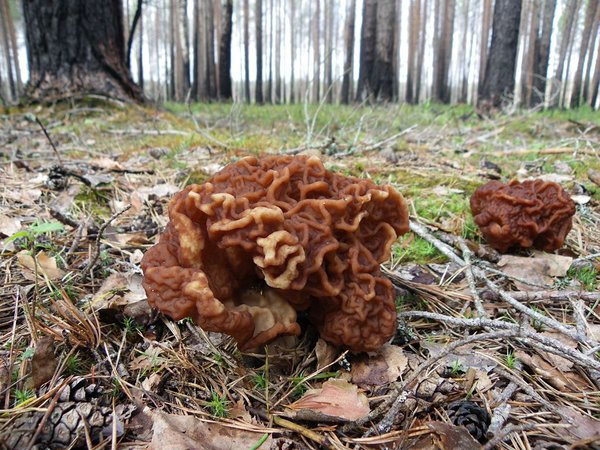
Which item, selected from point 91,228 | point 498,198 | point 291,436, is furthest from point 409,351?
point 91,228

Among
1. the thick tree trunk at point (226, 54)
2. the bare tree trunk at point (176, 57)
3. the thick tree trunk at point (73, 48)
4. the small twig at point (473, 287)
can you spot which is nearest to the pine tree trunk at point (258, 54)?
the bare tree trunk at point (176, 57)

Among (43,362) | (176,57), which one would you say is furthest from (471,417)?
(176,57)

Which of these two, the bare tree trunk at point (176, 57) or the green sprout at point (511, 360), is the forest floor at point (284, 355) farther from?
the bare tree trunk at point (176, 57)

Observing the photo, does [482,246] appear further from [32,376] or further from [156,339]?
[32,376]

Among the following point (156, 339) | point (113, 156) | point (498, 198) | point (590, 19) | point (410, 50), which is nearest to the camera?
→ point (156, 339)

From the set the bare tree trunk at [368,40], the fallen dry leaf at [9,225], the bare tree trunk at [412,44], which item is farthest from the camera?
the bare tree trunk at [412,44]

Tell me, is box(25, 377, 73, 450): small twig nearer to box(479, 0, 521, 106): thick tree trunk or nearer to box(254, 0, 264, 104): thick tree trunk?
box(479, 0, 521, 106): thick tree trunk

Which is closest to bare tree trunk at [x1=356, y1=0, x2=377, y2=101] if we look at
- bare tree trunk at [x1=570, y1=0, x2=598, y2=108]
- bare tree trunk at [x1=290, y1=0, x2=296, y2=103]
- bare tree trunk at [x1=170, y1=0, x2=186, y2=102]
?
bare tree trunk at [x1=570, y1=0, x2=598, y2=108]
